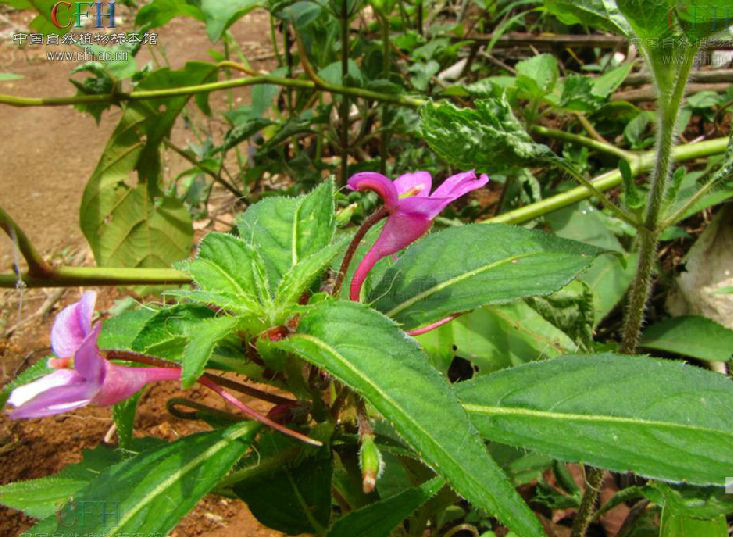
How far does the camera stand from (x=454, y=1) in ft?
11.3

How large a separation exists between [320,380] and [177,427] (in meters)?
0.94

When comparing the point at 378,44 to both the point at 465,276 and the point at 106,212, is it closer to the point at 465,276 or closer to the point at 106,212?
the point at 106,212

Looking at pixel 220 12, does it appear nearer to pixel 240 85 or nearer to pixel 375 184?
pixel 240 85

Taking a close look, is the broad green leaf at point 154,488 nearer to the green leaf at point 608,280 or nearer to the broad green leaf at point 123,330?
the broad green leaf at point 123,330

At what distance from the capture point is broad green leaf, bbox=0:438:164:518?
37.3 inches

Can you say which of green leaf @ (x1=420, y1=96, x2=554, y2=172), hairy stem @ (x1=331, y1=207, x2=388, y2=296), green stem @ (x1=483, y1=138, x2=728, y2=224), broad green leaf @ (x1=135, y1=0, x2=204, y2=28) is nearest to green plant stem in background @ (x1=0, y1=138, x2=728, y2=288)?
green stem @ (x1=483, y1=138, x2=728, y2=224)

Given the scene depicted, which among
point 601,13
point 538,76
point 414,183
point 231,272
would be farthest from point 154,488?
point 538,76

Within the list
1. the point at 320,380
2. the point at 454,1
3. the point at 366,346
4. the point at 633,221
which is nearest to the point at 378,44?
the point at 454,1

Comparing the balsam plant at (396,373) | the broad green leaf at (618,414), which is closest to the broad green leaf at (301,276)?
the balsam plant at (396,373)

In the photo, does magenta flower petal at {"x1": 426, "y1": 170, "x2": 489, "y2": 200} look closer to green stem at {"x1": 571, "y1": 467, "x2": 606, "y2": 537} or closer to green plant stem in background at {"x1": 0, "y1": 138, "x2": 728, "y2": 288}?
green plant stem in background at {"x1": 0, "y1": 138, "x2": 728, "y2": 288}

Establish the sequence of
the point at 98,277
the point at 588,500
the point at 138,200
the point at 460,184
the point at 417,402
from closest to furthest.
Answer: the point at 417,402
the point at 460,184
the point at 588,500
the point at 98,277
the point at 138,200

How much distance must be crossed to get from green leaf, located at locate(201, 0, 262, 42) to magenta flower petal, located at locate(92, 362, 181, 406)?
1053mm

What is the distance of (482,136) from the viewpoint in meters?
1.03

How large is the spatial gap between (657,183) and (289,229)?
572 millimetres
